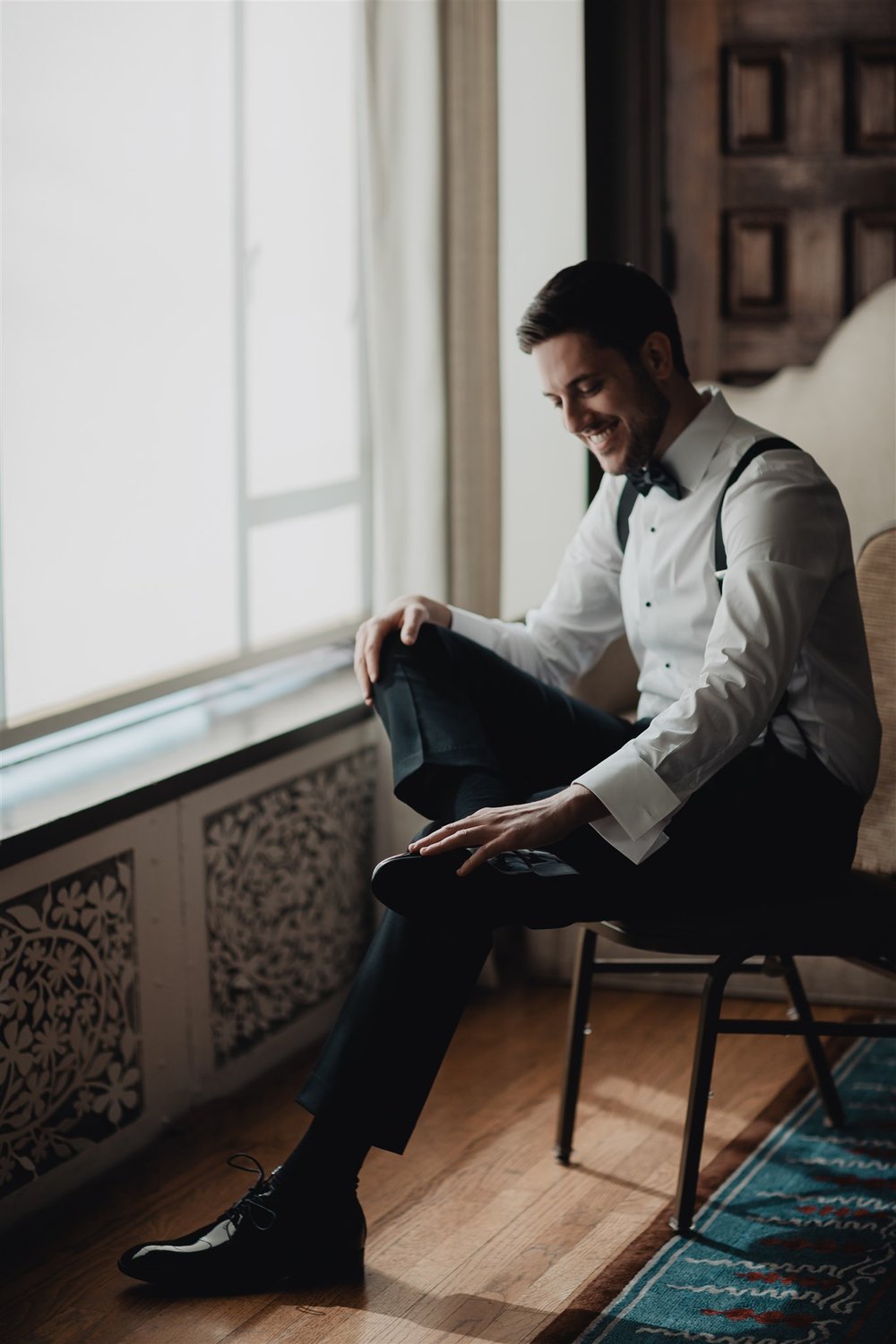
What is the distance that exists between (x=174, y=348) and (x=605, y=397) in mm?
825

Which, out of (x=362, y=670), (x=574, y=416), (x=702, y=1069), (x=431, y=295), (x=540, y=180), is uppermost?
(x=540, y=180)

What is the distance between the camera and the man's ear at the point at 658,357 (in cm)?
201

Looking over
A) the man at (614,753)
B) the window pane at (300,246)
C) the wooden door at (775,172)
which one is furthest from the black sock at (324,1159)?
the wooden door at (775,172)

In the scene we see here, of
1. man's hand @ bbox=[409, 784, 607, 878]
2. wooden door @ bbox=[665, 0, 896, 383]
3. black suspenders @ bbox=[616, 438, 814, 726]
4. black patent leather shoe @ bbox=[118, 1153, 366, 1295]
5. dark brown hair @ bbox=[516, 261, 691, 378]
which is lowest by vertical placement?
black patent leather shoe @ bbox=[118, 1153, 366, 1295]

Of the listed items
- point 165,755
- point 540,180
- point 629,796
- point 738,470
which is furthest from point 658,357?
point 540,180

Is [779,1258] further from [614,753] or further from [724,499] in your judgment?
[724,499]

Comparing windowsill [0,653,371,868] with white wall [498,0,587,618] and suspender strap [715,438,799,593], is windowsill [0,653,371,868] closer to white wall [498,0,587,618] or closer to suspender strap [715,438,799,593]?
white wall [498,0,587,618]

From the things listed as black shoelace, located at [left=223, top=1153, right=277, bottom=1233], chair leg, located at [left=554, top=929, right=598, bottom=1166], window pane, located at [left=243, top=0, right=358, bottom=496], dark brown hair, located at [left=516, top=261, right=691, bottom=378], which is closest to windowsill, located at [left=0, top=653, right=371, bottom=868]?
window pane, located at [left=243, top=0, right=358, bottom=496]

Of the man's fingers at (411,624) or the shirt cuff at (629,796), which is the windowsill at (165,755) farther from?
the shirt cuff at (629,796)

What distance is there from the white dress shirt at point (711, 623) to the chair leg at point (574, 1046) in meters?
0.36

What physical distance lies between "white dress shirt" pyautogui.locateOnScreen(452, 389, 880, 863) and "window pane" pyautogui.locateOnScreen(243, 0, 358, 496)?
72cm

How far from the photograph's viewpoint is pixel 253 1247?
186cm

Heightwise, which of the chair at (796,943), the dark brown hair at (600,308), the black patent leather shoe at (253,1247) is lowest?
the black patent leather shoe at (253,1247)

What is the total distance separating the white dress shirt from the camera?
1780mm
